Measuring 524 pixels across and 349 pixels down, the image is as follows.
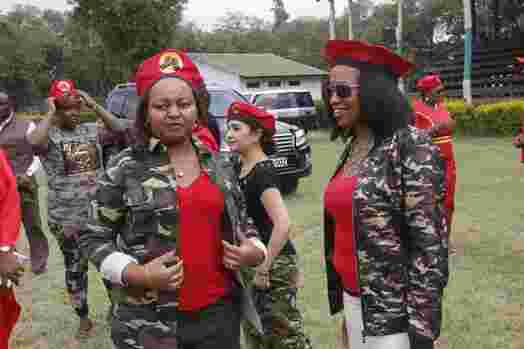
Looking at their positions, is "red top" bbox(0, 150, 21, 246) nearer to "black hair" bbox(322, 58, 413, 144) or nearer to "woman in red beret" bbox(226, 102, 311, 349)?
"woman in red beret" bbox(226, 102, 311, 349)

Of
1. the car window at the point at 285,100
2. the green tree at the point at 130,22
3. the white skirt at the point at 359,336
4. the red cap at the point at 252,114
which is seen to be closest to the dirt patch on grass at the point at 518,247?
the red cap at the point at 252,114

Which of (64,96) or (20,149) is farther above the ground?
(64,96)

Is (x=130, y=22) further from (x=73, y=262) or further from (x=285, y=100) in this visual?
(x=73, y=262)

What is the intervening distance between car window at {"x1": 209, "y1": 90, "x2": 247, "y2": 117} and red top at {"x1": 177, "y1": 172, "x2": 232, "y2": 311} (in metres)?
7.59

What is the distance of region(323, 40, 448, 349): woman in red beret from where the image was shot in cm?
198

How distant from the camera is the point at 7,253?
286 centimetres

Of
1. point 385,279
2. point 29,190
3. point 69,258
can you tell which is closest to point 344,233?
point 385,279

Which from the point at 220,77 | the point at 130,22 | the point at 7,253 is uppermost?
the point at 130,22

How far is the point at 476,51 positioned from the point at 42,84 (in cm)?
3990

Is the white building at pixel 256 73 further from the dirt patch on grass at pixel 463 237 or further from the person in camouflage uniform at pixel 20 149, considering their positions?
the person in camouflage uniform at pixel 20 149

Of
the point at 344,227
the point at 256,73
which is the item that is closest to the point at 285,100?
the point at 256,73

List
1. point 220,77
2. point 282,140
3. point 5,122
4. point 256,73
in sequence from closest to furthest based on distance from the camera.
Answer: point 5,122, point 282,140, point 256,73, point 220,77

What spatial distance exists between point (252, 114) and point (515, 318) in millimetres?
2860

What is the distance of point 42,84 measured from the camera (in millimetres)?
50781
